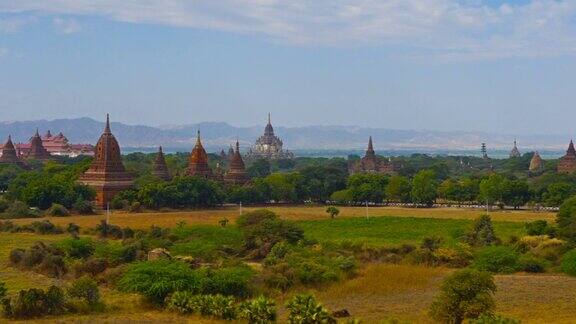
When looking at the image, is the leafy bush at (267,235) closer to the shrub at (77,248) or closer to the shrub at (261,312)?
the shrub at (77,248)

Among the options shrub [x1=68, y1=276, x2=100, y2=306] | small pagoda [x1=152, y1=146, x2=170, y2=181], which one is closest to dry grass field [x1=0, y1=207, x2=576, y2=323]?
shrub [x1=68, y1=276, x2=100, y2=306]

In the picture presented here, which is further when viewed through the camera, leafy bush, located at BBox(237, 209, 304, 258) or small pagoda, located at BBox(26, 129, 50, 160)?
small pagoda, located at BBox(26, 129, 50, 160)

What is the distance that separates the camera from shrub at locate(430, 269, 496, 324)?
2786cm

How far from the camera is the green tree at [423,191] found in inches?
3285

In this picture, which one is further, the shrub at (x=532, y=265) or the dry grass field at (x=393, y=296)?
the shrub at (x=532, y=265)

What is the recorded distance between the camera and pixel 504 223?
2448 inches

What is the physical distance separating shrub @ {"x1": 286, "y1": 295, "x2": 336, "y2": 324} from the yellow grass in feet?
116

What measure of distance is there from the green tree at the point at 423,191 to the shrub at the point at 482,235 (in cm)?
3133

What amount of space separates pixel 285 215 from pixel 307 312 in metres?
45.4

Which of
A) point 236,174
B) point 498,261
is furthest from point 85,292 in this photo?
point 236,174

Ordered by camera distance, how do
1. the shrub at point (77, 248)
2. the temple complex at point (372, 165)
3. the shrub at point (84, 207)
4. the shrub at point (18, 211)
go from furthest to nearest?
the temple complex at point (372, 165) → the shrub at point (84, 207) → the shrub at point (18, 211) → the shrub at point (77, 248)

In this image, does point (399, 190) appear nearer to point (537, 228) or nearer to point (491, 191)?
point (491, 191)

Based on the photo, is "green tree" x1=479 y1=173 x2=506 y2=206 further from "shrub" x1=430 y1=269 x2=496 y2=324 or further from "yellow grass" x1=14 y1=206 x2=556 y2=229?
"shrub" x1=430 y1=269 x2=496 y2=324

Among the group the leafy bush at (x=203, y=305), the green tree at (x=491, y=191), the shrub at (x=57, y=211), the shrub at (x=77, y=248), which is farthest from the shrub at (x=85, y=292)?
the green tree at (x=491, y=191)
